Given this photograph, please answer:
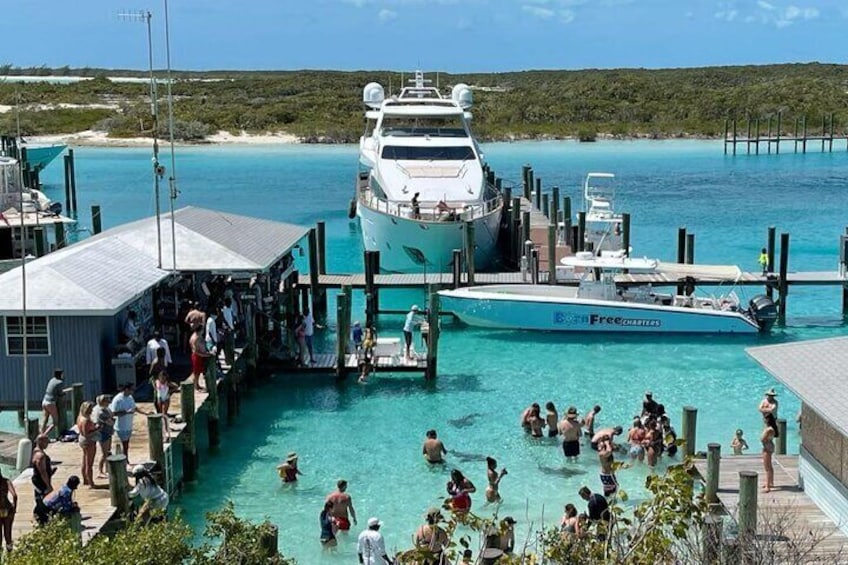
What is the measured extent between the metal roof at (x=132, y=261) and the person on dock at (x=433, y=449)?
19.9 feet

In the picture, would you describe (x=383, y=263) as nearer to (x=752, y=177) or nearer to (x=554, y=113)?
(x=752, y=177)

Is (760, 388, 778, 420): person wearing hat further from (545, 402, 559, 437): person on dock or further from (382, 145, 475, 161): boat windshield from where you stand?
(382, 145, 475, 161): boat windshield

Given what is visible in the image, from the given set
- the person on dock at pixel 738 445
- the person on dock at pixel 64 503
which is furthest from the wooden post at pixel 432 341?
the person on dock at pixel 64 503

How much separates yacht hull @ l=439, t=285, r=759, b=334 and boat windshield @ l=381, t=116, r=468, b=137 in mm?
14790

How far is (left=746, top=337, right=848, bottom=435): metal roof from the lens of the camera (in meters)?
14.2

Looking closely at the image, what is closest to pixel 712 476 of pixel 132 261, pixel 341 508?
pixel 341 508

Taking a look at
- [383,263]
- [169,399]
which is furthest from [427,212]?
[169,399]

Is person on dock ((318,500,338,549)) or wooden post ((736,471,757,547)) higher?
wooden post ((736,471,757,547))

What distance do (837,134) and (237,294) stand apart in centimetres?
10055

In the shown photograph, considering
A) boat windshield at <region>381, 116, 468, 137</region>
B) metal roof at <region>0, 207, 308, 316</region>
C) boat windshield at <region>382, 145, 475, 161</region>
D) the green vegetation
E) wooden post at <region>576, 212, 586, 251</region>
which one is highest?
the green vegetation

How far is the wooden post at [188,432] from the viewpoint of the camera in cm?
1931

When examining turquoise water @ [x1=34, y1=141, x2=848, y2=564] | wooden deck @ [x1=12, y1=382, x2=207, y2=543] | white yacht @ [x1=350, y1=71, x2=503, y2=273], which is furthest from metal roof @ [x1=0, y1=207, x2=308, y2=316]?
white yacht @ [x1=350, y1=71, x2=503, y2=273]

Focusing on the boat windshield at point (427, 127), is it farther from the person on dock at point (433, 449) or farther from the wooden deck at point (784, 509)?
the wooden deck at point (784, 509)

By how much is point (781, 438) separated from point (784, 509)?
516cm
